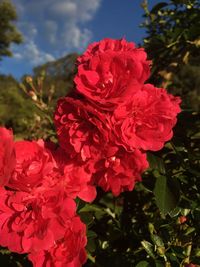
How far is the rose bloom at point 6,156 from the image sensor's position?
81 cm

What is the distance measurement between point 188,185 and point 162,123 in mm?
278

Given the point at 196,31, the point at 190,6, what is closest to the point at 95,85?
the point at 196,31

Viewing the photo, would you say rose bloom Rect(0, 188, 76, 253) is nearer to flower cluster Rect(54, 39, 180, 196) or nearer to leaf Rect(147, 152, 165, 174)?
flower cluster Rect(54, 39, 180, 196)

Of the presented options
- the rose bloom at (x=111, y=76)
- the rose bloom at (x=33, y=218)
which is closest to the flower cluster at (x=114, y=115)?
the rose bloom at (x=111, y=76)

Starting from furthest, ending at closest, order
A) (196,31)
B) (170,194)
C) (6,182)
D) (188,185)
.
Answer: (196,31), (188,185), (170,194), (6,182)

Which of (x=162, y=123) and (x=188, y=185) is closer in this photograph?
(x=162, y=123)

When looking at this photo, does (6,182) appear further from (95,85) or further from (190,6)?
(190,6)

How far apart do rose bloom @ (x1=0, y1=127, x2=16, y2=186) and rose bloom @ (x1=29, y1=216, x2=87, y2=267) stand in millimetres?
175

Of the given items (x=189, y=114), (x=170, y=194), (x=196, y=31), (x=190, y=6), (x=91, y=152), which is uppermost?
(x=190, y=6)

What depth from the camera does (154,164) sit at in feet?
3.30

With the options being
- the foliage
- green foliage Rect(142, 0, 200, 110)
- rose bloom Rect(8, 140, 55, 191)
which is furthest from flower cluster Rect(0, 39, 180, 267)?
green foliage Rect(142, 0, 200, 110)

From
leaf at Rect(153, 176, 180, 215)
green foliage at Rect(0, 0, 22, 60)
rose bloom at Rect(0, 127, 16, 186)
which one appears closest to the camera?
rose bloom at Rect(0, 127, 16, 186)

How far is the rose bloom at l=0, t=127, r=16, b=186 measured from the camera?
0.81 metres

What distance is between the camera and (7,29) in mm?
27203
